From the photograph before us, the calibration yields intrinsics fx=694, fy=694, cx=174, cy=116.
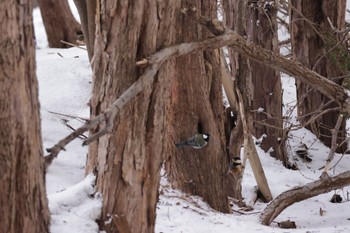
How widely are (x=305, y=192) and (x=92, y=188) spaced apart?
238 centimetres

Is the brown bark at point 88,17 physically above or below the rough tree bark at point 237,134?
above

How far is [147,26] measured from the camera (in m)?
3.53

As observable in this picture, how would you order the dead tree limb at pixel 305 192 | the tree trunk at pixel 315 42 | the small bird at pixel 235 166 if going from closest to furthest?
the dead tree limb at pixel 305 192, the small bird at pixel 235 166, the tree trunk at pixel 315 42

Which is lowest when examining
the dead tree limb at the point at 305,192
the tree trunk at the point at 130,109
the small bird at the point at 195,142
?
the dead tree limb at the point at 305,192

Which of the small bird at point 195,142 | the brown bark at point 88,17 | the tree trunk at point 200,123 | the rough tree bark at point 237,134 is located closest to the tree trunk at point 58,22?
the rough tree bark at point 237,134

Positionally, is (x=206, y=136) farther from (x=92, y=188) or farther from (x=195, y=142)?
(x=92, y=188)

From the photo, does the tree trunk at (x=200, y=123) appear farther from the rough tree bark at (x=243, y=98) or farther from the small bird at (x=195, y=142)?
the rough tree bark at (x=243, y=98)

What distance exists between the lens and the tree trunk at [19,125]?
2.70m

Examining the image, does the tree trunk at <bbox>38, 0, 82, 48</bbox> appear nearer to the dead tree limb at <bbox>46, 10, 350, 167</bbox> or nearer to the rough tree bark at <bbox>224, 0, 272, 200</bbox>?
the rough tree bark at <bbox>224, 0, 272, 200</bbox>

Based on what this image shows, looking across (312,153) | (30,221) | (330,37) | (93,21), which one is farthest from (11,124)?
(312,153)

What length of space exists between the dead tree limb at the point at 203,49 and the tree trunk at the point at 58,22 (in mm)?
5904

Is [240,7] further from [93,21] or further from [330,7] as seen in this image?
[330,7]

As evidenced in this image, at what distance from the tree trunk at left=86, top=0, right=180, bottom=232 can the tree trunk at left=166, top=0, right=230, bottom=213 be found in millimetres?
1944

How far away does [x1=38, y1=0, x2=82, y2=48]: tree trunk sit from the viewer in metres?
9.95
